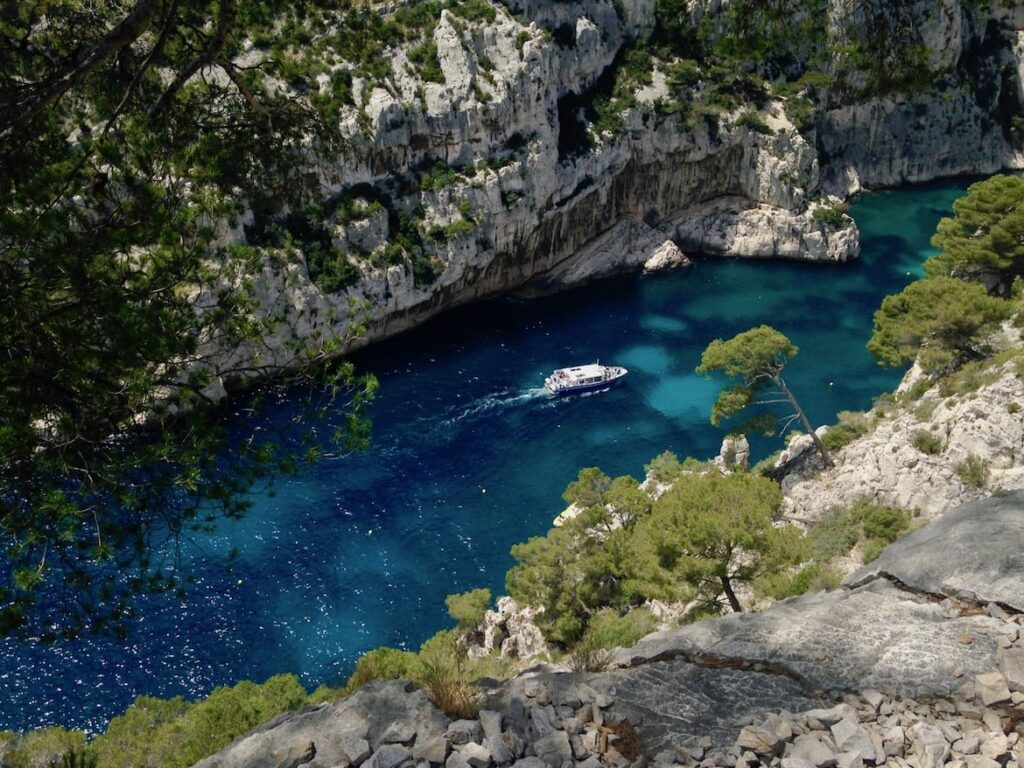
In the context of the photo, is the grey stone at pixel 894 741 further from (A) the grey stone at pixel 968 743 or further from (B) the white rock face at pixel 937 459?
(B) the white rock face at pixel 937 459

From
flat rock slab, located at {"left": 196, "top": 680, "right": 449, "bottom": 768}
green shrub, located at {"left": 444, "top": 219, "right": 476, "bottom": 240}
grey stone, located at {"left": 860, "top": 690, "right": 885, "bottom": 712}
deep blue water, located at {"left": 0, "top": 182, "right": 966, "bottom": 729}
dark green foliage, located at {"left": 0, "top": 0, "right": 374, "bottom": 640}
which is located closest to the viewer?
flat rock slab, located at {"left": 196, "top": 680, "right": 449, "bottom": 768}

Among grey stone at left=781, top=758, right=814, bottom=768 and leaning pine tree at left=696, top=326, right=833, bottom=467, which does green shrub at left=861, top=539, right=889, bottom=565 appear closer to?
leaning pine tree at left=696, top=326, right=833, bottom=467

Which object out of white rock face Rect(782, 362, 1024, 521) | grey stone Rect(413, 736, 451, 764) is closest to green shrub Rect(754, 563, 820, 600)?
white rock face Rect(782, 362, 1024, 521)

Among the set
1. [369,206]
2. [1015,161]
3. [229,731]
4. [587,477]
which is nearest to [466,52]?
[369,206]

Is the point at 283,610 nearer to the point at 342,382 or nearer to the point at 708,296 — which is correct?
the point at 342,382

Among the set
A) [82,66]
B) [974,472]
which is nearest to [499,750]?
[82,66]

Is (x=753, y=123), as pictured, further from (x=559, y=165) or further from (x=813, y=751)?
(x=813, y=751)
